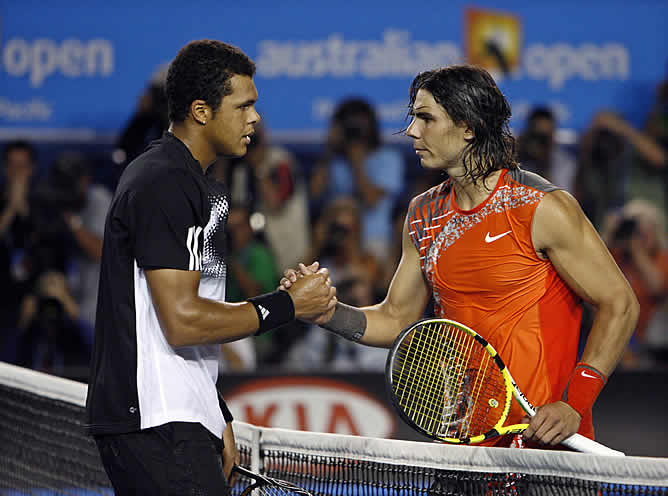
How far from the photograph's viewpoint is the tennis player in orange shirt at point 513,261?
10.7ft

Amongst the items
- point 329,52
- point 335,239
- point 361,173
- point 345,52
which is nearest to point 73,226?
point 335,239

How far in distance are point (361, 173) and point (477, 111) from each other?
13.0ft

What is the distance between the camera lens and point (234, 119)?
3.09 meters

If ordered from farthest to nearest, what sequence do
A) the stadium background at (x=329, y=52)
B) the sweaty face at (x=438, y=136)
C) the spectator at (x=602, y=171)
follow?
1. the stadium background at (x=329, y=52)
2. the spectator at (x=602, y=171)
3. the sweaty face at (x=438, y=136)

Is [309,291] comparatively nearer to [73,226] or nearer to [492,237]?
[492,237]

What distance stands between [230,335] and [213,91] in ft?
2.54

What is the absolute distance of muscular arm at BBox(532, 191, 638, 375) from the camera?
3.26 meters

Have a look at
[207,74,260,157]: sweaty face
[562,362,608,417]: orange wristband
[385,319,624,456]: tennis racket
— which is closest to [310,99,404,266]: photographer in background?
[385,319,624,456]: tennis racket

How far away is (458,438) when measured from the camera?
11.0ft

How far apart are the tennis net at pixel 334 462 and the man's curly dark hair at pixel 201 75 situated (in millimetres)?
1250

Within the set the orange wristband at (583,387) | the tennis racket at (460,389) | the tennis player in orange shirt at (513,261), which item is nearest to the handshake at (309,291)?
the tennis player in orange shirt at (513,261)

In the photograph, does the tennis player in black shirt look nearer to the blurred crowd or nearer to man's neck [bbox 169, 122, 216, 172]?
man's neck [bbox 169, 122, 216, 172]

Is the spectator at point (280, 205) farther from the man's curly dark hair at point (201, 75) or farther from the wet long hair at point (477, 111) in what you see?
the man's curly dark hair at point (201, 75)

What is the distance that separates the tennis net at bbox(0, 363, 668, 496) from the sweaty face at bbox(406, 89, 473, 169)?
1.04 metres
